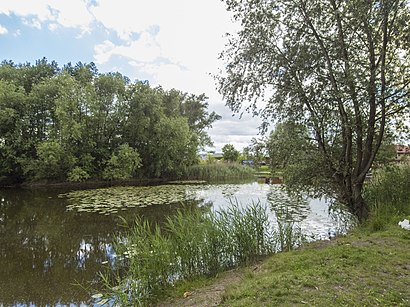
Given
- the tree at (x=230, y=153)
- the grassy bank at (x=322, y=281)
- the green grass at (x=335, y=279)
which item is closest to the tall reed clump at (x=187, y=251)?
the grassy bank at (x=322, y=281)

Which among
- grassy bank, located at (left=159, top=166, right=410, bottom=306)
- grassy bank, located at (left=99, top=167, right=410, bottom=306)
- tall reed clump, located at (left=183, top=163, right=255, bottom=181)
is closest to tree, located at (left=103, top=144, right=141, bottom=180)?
tall reed clump, located at (left=183, top=163, right=255, bottom=181)

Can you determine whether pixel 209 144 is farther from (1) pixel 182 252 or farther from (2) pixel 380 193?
(1) pixel 182 252

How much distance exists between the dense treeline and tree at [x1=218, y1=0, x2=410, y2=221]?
16338 millimetres

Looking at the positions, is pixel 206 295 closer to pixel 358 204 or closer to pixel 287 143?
→ pixel 287 143

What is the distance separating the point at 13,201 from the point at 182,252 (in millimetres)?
13089

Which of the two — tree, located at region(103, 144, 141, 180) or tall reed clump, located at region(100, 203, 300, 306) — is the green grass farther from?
tree, located at region(103, 144, 141, 180)

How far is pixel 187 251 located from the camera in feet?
13.4

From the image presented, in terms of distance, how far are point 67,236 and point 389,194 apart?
7.90 metres

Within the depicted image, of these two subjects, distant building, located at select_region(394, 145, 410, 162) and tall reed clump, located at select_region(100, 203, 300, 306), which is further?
distant building, located at select_region(394, 145, 410, 162)

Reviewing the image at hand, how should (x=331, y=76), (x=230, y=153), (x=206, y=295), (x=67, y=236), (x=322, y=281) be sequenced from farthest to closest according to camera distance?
1. (x=230, y=153)
2. (x=67, y=236)
3. (x=331, y=76)
4. (x=206, y=295)
5. (x=322, y=281)

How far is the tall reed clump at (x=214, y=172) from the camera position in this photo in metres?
25.0

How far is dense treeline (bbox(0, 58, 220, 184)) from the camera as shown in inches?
773

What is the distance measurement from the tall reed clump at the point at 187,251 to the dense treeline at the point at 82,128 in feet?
55.7

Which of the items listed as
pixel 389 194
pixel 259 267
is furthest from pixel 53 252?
pixel 389 194
